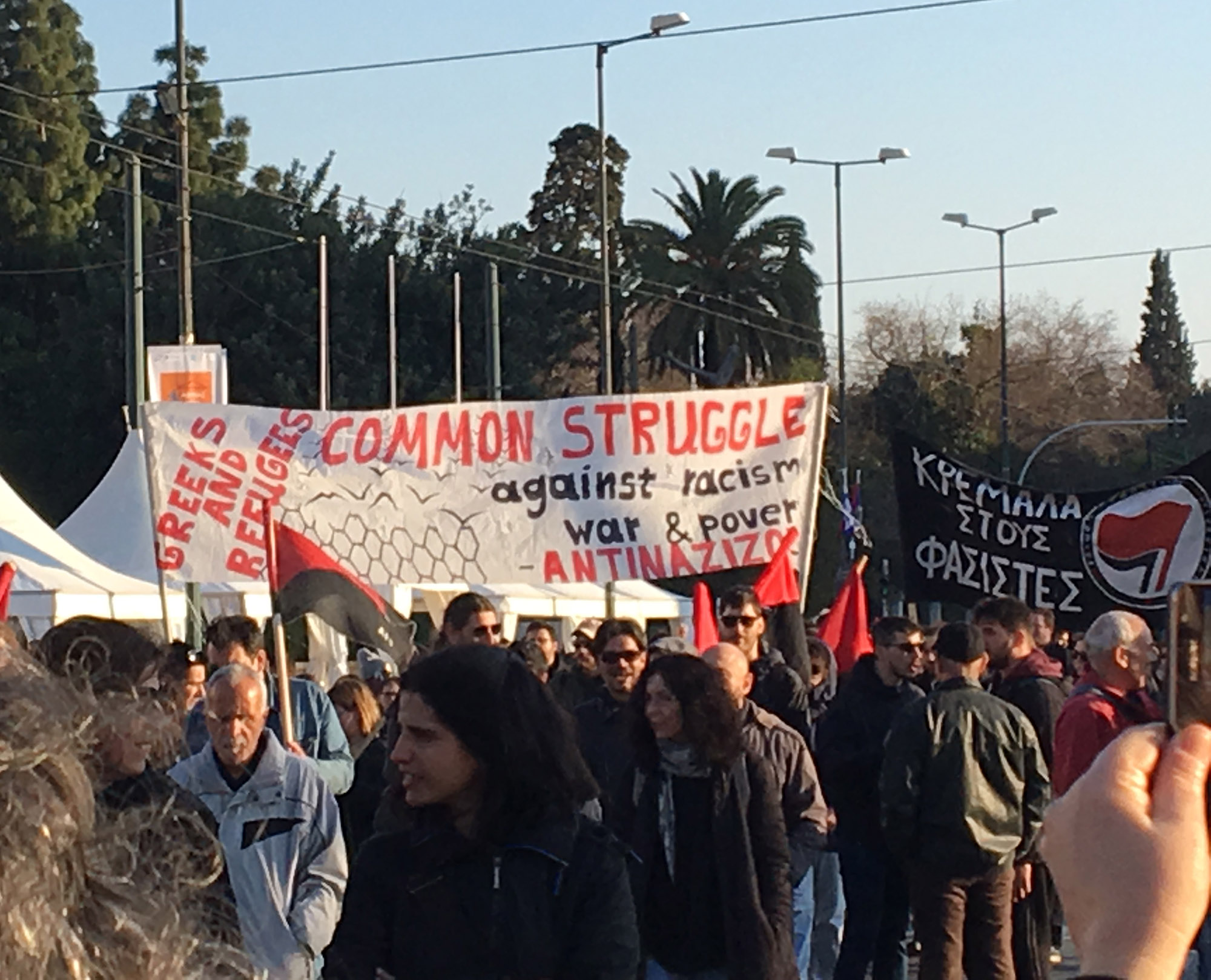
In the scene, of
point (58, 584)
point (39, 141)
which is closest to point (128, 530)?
point (58, 584)

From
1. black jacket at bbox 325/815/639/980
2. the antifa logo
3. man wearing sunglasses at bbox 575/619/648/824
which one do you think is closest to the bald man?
man wearing sunglasses at bbox 575/619/648/824

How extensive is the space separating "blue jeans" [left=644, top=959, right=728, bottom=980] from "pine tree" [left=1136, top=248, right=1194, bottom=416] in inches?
3927

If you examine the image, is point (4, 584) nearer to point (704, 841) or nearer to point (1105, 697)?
point (704, 841)

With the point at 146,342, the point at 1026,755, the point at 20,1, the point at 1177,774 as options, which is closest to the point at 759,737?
the point at 1026,755

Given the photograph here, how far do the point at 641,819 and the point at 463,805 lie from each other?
2477mm

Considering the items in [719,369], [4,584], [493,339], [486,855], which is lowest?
[486,855]

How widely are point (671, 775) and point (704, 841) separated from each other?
233 mm

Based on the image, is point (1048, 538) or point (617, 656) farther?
point (1048, 538)

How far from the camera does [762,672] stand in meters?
9.83

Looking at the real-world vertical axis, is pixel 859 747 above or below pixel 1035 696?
below

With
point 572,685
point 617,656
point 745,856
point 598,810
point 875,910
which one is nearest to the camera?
point 598,810

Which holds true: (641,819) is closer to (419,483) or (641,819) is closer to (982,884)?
(982,884)

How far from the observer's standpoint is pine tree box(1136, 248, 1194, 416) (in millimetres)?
104562

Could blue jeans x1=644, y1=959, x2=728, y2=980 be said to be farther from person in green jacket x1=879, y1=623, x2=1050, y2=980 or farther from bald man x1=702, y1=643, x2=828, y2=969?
person in green jacket x1=879, y1=623, x2=1050, y2=980
